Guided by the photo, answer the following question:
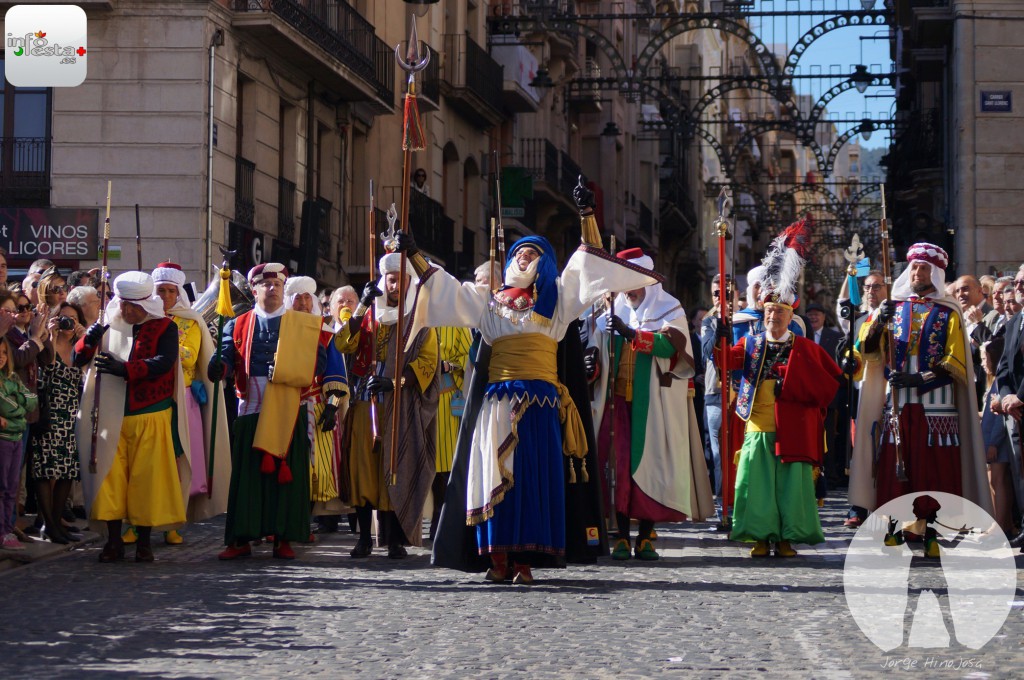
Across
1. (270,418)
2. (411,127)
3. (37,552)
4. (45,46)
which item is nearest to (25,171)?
(45,46)

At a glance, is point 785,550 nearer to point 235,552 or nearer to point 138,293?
point 235,552

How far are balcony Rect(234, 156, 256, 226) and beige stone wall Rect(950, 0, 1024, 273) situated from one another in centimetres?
932

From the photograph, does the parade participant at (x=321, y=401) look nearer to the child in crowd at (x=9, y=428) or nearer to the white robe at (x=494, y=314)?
the white robe at (x=494, y=314)

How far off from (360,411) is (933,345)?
12.3 ft

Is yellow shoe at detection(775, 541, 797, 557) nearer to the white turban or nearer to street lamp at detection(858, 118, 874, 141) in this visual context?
the white turban

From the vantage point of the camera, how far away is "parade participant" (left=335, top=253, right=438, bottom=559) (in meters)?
11.7

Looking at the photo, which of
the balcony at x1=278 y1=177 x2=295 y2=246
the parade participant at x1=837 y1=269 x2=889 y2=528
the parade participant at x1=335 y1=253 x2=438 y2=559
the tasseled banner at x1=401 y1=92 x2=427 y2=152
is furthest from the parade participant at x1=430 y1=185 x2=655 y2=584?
the balcony at x1=278 y1=177 x2=295 y2=246

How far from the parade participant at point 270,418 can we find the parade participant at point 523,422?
1.56 meters

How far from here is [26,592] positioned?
9539mm

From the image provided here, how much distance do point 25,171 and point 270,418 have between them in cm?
1149

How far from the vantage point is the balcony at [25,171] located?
21.8 metres

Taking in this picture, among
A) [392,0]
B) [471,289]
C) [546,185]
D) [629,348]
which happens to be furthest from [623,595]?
[546,185]

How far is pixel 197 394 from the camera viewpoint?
41.1 feet

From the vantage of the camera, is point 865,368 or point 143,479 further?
point 865,368
